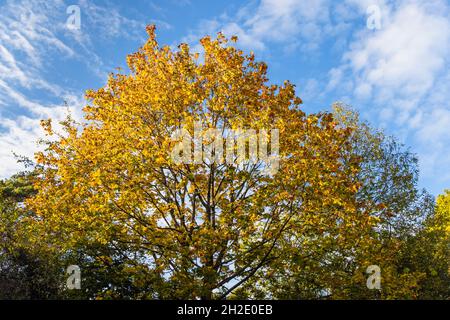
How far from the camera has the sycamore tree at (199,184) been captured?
16922 mm

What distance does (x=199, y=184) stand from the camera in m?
18.8

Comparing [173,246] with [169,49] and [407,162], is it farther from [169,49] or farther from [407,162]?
[407,162]

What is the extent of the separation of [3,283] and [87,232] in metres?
7.77

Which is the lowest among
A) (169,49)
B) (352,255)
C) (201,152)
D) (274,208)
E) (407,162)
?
(352,255)

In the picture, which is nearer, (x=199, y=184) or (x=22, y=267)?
(x=199, y=184)

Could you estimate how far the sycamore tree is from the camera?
16.9m

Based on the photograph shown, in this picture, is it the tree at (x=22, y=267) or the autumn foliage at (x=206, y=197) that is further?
the tree at (x=22, y=267)

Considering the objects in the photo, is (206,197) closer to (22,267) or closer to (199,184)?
(199,184)

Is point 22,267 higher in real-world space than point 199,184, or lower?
lower

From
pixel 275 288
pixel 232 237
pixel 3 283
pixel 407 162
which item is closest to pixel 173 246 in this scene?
pixel 232 237

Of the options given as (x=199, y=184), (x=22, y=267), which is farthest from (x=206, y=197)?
(x=22, y=267)
